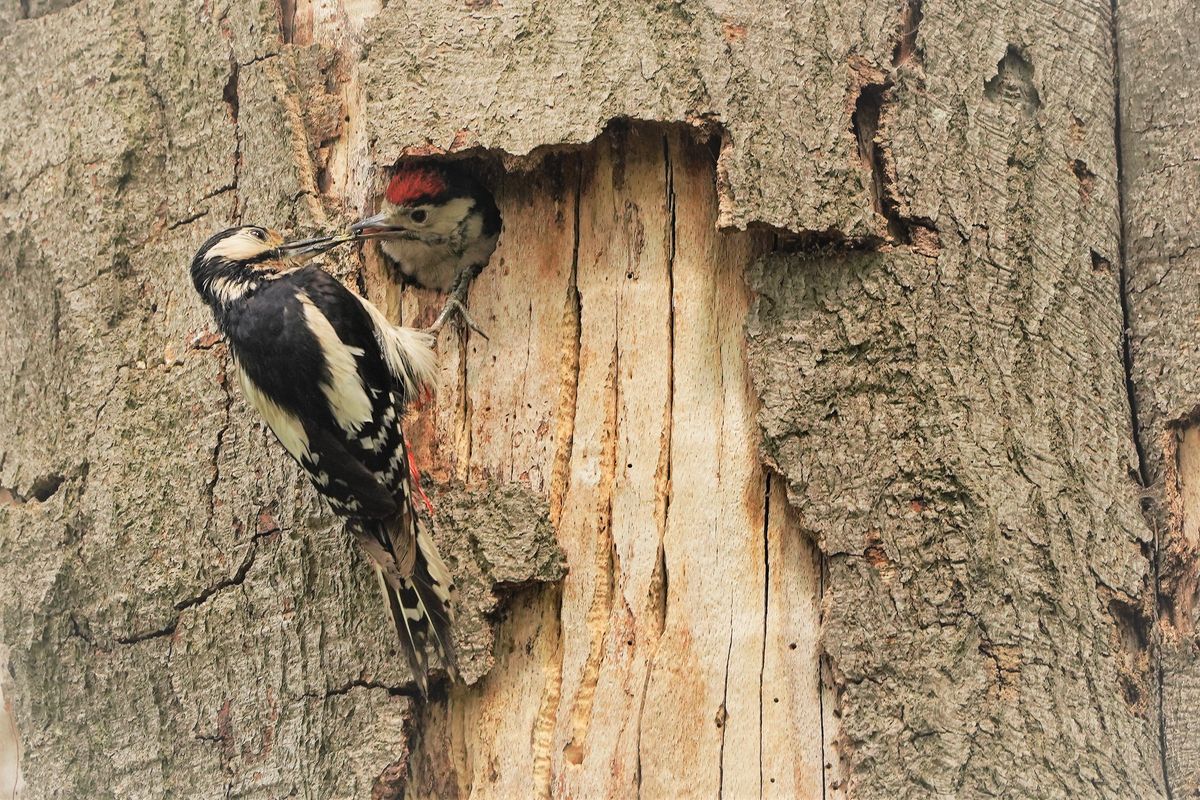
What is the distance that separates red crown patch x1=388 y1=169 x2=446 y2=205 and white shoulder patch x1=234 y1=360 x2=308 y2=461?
0.66 metres

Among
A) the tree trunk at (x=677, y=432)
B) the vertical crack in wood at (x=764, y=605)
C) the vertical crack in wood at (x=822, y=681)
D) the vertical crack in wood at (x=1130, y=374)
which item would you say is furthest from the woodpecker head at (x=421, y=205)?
the vertical crack in wood at (x=1130, y=374)

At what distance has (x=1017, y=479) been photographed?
2912 mm

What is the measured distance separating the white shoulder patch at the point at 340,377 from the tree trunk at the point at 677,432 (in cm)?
18

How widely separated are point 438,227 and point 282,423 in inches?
27.3

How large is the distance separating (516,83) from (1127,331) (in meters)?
1.85

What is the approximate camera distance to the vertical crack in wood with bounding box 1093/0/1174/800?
3047 mm

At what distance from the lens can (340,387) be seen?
3.25m

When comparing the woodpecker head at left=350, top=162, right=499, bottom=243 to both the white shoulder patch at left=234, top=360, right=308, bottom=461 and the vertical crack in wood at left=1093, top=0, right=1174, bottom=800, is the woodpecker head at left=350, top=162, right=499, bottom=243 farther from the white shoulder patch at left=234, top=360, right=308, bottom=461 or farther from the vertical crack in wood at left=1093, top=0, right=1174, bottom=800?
the vertical crack in wood at left=1093, top=0, right=1174, bottom=800

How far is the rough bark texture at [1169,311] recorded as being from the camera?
10.0 feet

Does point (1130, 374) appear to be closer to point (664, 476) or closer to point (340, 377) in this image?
point (664, 476)

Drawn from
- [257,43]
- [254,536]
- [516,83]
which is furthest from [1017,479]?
[257,43]

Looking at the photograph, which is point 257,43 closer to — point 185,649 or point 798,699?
point 185,649

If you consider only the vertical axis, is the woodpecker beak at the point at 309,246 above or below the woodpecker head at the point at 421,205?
below

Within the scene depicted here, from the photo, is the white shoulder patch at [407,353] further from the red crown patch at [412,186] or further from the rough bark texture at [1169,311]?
the rough bark texture at [1169,311]
